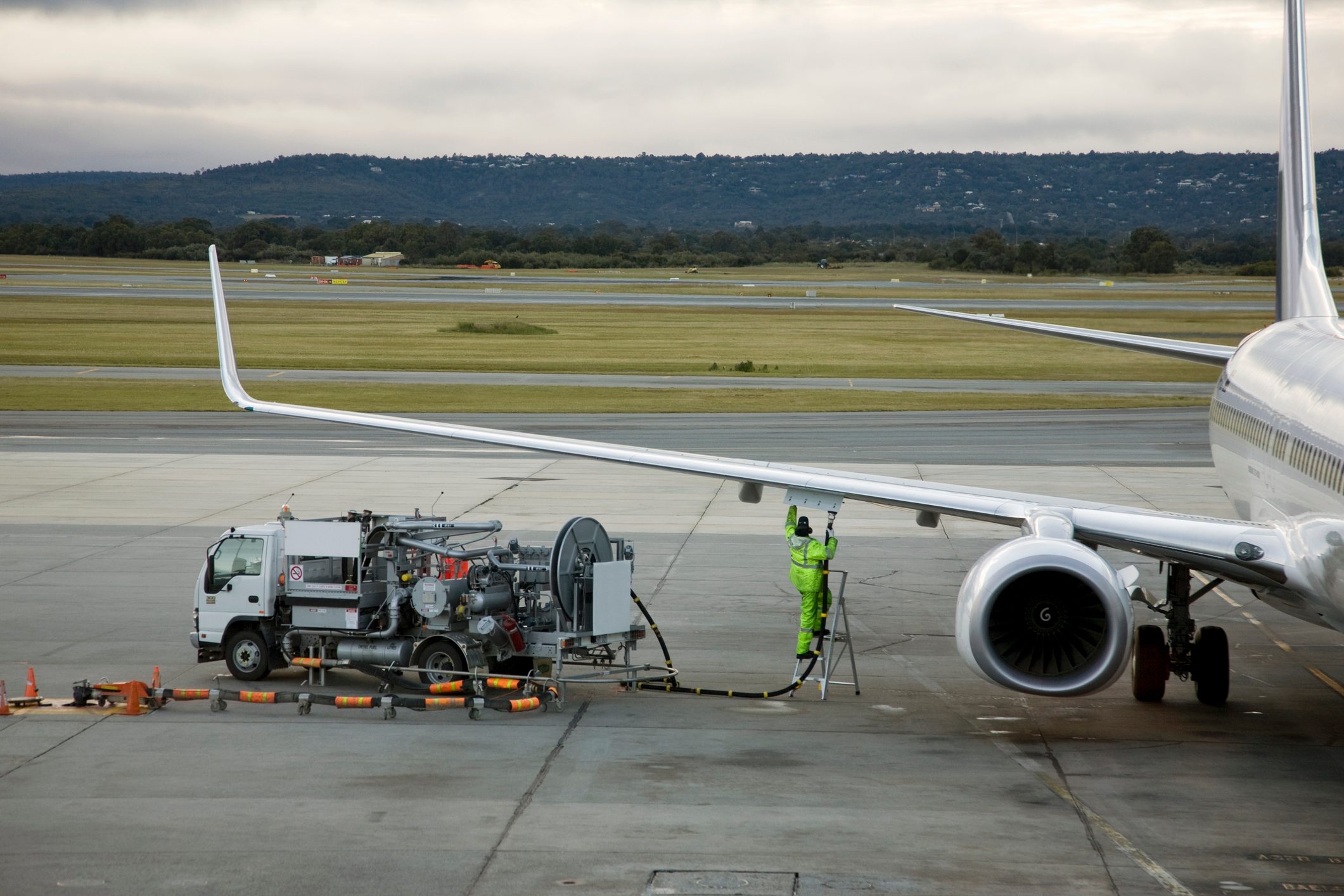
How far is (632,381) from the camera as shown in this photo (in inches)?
2388

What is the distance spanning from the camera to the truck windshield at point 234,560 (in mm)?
18125

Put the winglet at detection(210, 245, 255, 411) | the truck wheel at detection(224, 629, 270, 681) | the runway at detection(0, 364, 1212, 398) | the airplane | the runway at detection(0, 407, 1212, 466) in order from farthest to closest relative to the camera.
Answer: the runway at detection(0, 364, 1212, 398) → the runway at detection(0, 407, 1212, 466) → the winglet at detection(210, 245, 255, 411) → the truck wheel at detection(224, 629, 270, 681) → the airplane

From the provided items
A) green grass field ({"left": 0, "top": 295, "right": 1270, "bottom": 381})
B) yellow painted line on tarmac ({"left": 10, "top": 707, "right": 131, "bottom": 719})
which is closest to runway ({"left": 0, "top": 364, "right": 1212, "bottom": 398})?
green grass field ({"left": 0, "top": 295, "right": 1270, "bottom": 381})

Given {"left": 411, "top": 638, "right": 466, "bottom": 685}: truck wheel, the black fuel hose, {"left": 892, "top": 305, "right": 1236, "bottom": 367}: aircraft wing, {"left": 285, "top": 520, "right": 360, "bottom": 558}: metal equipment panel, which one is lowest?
the black fuel hose

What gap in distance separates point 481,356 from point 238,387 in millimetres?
52111

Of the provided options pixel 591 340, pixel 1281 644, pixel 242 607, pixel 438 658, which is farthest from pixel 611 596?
pixel 591 340

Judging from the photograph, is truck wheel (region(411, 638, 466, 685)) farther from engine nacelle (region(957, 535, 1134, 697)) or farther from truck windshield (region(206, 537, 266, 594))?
engine nacelle (region(957, 535, 1134, 697))

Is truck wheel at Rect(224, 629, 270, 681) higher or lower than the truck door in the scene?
lower

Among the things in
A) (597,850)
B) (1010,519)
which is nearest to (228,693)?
Result: (597,850)

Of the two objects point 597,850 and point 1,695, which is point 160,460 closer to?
point 1,695

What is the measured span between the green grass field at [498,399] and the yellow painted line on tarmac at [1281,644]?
27.4 meters

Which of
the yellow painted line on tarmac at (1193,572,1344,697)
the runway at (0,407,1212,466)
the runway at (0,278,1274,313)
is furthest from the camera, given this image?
the runway at (0,278,1274,313)

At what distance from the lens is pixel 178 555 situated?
26031 millimetres

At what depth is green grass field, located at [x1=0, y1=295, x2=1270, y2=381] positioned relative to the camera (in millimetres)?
67625
